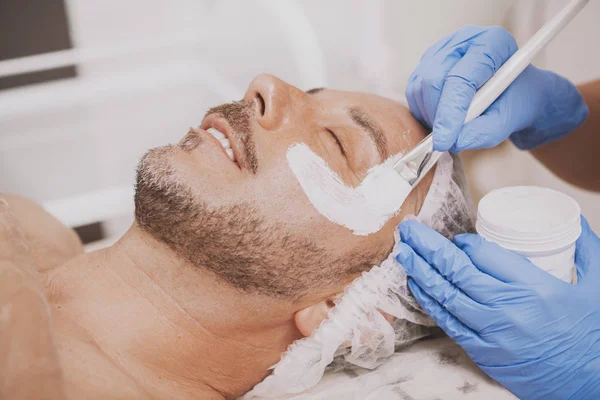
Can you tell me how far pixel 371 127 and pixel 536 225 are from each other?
0.40 metres

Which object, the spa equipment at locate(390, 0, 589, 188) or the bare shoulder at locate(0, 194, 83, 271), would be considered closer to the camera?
the spa equipment at locate(390, 0, 589, 188)

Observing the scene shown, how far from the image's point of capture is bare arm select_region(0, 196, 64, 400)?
0.91 meters

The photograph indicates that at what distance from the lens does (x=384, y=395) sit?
1.27 metres

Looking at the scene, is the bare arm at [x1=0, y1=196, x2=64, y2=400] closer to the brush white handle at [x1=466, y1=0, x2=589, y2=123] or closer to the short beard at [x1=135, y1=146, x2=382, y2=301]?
the short beard at [x1=135, y1=146, x2=382, y2=301]

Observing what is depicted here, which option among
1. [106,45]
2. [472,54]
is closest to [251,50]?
[106,45]

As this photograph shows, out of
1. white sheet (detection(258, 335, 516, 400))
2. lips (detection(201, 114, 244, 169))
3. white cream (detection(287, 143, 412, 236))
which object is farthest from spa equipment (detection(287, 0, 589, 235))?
white sheet (detection(258, 335, 516, 400))

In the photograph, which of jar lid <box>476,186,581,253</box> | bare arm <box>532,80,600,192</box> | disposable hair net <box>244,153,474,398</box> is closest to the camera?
jar lid <box>476,186,581,253</box>

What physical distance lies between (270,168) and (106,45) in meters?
1.00

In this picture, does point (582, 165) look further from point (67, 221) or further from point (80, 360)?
point (67, 221)

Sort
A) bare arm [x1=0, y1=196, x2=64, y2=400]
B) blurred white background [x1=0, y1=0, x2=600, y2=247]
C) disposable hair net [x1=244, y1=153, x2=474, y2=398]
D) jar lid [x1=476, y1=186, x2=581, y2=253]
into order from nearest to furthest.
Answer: bare arm [x1=0, y1=196, x2=64, y2=400]
jar lid [x1=476, y1=186, x2=581, y2=253]
disposable hair net [x1=244, y1=153, x2=474, y2=398]
blurred white background [x1=0, y1=0, x2=600, y2=247]

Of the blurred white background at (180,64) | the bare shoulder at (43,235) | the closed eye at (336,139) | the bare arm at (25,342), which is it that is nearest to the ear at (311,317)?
the closed eye at (336,139)

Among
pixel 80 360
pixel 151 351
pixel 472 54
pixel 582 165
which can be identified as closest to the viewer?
pixel 80 360

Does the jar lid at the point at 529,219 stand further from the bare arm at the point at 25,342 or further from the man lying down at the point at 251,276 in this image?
the bare arm at the point at 25,342

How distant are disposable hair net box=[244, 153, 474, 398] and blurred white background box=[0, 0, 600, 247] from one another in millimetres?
621
